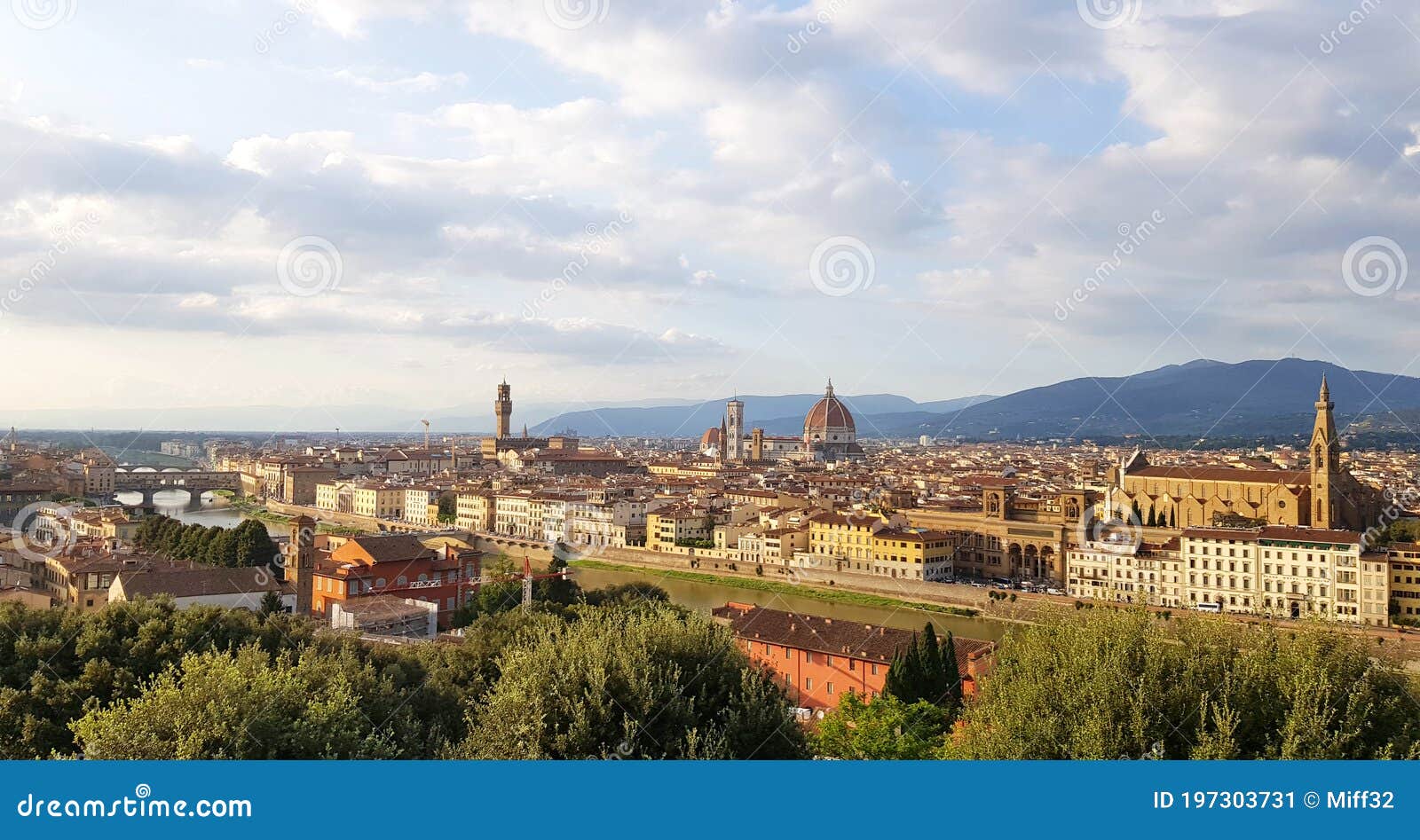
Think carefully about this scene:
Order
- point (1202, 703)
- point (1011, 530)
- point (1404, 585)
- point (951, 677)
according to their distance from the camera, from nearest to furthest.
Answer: point (1202, 703), point (951, 677), point (1404, 585), point (1011, 530)

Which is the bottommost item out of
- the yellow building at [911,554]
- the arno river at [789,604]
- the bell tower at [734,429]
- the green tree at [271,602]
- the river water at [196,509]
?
the arno river at [789,604]

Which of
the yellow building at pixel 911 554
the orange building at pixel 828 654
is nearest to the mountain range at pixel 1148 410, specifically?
the yellow building at pixel 911 554

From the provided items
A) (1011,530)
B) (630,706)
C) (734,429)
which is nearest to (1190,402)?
(734,429)

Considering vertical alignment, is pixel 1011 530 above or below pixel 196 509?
above

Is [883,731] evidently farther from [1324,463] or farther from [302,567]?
[1324,463]

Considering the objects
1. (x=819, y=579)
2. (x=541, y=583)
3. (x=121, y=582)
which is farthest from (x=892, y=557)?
(x=121, y=582)

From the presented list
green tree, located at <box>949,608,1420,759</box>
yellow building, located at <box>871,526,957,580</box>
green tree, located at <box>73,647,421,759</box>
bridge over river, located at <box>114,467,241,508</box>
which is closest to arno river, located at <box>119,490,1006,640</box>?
yellow building, located at <box>871,526,957,580</box>

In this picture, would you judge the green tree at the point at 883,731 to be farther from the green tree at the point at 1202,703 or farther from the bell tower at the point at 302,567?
the bell tower at the point at 302,567

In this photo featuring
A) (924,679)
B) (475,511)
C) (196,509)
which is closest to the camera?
(924,679)

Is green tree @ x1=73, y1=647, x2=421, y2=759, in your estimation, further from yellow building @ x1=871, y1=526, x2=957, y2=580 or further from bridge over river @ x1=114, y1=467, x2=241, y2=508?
bridge over river @ x1=114, y1=467, x2=241, y2=508
